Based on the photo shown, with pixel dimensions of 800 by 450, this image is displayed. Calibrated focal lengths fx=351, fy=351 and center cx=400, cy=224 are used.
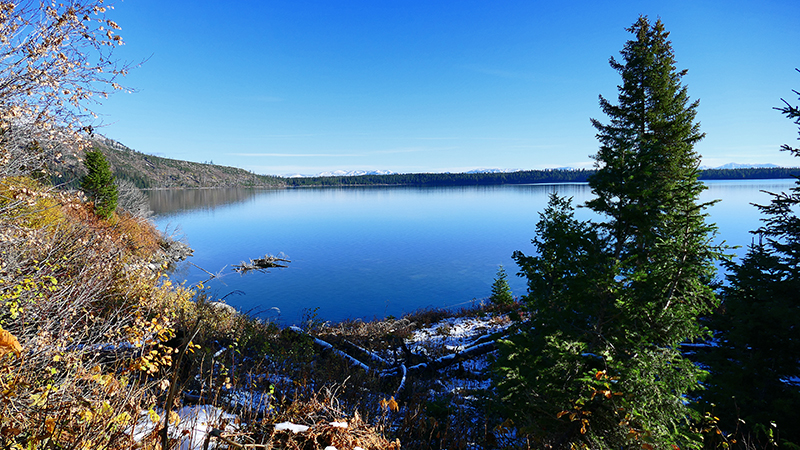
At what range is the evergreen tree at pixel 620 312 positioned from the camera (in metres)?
5.34

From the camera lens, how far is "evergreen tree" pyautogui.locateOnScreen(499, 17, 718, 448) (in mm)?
5344

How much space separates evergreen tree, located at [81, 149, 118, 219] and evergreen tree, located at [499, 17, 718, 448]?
3561 cm

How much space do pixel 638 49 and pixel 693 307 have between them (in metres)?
13.2

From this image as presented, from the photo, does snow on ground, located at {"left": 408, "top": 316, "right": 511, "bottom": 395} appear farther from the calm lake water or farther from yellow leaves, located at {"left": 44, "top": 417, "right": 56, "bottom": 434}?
yellow leaves, located at {"left": 44, "top": 417, "right": 56, "bottom": 434}

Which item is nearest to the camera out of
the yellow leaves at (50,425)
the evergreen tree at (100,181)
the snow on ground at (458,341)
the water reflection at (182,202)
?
the yellow leaves at (50,425)

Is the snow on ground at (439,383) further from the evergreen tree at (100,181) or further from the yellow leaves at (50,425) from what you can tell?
the evergreen tree at (100,181)

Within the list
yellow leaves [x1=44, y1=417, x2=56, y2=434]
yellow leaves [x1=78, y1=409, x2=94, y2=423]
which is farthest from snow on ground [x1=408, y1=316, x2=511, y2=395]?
yellow leaves [x1=44, y1=417, x2=56, y2=434]

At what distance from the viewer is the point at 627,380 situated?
Answer: 542 cm

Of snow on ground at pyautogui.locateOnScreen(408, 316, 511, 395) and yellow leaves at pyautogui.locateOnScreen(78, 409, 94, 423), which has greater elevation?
yellow leaves at pyautogui.locateOnScreen(78, 409, 94, 423)

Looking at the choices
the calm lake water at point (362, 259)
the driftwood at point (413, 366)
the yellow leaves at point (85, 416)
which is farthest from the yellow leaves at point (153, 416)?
the calm lake water at point (362, 259)

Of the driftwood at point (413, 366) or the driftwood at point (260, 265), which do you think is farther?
the driftwood at point (260, 265)

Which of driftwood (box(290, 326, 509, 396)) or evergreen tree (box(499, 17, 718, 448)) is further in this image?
driftwood (box(290, 326, 509, 396))

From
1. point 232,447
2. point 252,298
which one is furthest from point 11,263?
point 252,298

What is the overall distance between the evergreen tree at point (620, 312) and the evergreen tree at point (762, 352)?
7.04 ft
